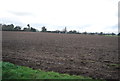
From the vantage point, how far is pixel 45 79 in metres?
7.04

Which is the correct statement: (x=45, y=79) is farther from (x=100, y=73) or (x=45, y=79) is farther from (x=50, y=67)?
(x=100, y=73)

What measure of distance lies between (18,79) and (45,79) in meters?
1.27

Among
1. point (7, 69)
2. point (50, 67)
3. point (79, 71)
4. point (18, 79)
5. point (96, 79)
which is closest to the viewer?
point (18, 79)

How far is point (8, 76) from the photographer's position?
741cm

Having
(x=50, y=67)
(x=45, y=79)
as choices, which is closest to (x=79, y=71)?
(x=50, y=67)

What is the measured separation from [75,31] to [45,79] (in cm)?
12327

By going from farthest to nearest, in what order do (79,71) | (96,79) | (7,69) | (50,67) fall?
(50,67)
(79,71)
(7,69)
(96,79)

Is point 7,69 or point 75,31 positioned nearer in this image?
point 7,69

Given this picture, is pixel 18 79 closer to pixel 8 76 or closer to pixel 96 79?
pixel 8 76

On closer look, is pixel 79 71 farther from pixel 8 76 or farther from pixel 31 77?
pixel 8 76

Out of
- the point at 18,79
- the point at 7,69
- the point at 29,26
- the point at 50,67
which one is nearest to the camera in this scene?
the point at 18,79

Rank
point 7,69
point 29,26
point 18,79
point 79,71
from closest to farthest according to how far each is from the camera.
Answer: point 18,79, point 7,69, point 79,71, point 29,26

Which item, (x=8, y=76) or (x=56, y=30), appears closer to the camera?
(x=8, y=76)

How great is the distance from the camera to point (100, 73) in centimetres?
878
